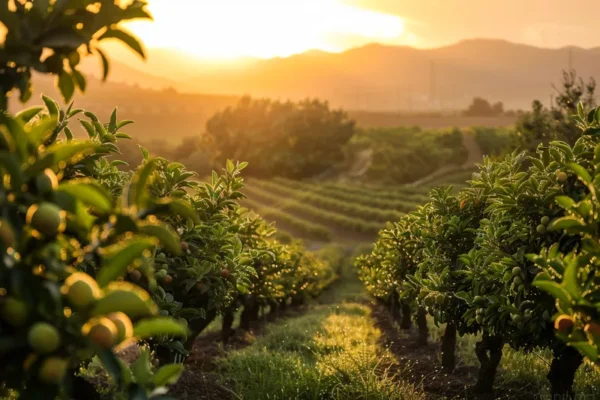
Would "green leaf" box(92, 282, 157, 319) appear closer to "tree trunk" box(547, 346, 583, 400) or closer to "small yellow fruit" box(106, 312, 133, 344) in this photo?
"small yellow fruit" box(106, 312, 133, 344)

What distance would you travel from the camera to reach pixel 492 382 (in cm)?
652

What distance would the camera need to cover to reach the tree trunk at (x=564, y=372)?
17.3 feet

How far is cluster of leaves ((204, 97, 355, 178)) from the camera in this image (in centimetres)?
6094

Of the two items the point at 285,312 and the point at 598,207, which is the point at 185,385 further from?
the point at 285,312

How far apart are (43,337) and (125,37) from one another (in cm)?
138

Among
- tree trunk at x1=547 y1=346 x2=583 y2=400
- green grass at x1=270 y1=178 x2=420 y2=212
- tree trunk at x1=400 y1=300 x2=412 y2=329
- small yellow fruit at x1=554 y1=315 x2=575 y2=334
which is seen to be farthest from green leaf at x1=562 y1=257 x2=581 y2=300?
green grass at x1=270 y1=178 x2=420 y2=212

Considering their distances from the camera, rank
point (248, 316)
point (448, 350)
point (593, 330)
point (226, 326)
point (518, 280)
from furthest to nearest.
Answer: point (248, 316)
point (226, 326)
point (448, 350)
point (518, 280)
point (593, 330)

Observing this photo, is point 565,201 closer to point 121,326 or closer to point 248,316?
point 121,326

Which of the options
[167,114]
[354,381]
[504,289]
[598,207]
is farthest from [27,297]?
[167,114]

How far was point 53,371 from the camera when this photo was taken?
188 centimetres

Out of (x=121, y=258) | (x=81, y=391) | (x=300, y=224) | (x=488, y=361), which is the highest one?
(x=121, y=258)

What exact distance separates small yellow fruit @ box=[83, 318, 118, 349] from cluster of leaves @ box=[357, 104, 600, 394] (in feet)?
6.66

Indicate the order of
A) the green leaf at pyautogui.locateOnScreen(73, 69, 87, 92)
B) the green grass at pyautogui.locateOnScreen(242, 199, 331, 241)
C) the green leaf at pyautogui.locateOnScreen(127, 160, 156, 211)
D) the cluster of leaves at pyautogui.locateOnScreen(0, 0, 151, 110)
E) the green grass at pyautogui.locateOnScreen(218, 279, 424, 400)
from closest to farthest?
1. the green leaf at pyautogui.locateOnScreen(127, 160, 156, 211)
2. the cluster of leaves at pyautogui.locateOnScreen(0, 0, 151, 110)
3. the green leaf at pyautogui.locateOnScreen(73, 69, 87, 92)
4. the green grass at pyautogui.locateOnScreen(218, 279, 424, 400)
5. the green grass at pyautogui.locateOnScreen(242, 199, 331, 241)

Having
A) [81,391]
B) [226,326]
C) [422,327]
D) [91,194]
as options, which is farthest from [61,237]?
[226,326]
